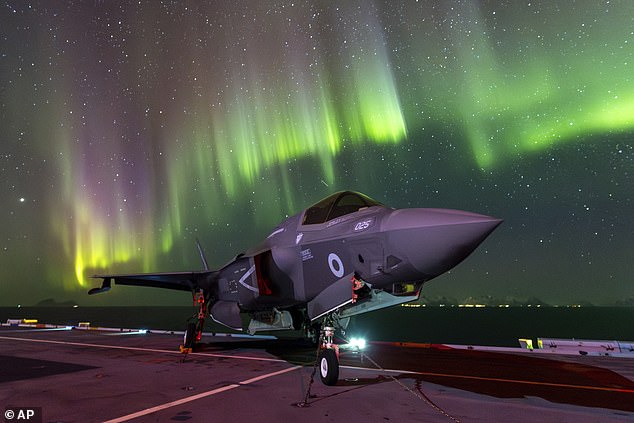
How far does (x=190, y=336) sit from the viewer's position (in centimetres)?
1280

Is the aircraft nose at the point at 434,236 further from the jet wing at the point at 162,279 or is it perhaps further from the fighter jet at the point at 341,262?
the jet wing at the point at 162,279

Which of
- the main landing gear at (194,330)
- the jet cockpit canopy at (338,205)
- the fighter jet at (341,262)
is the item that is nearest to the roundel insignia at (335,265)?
the fighter jet at (341,262)

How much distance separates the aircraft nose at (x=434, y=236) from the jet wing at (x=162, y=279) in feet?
30.1

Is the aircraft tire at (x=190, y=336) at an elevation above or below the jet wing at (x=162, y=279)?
below

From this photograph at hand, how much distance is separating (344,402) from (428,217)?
3.18m

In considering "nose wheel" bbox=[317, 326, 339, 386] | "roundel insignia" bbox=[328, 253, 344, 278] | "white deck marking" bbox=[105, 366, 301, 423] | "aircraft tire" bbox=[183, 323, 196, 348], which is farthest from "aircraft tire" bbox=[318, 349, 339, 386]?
"aircraft tire" bbox=[183, 323, 196, 348]

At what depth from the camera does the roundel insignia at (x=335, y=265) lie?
275 inches

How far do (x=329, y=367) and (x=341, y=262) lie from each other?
197 cm

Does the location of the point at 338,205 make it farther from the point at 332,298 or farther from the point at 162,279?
the point at 162,279

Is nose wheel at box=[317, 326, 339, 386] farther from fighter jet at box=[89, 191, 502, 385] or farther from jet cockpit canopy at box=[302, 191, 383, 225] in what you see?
jet cockpit canopy at box=[302, 191, 383, 225]

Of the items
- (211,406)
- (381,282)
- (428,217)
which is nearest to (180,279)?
(211,406)

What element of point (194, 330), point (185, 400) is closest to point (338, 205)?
point (185, 400)

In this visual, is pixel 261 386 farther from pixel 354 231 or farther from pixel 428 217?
pixel 428 217

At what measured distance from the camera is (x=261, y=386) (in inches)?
290
